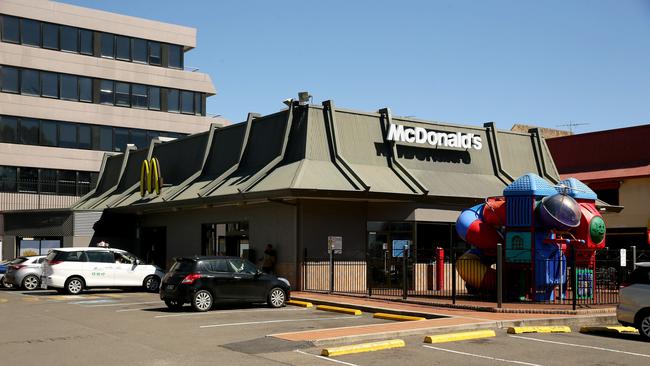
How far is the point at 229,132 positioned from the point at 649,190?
22423 mm

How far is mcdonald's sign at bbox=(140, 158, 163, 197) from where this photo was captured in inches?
1384

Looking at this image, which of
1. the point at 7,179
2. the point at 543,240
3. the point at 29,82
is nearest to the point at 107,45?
the point at 29,82

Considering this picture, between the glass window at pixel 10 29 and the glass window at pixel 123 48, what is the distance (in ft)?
24.3

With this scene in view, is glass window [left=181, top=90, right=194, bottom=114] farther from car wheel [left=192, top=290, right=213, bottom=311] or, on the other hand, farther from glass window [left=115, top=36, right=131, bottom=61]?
car wheel [left=192, top=290, right=213, bottom=311]

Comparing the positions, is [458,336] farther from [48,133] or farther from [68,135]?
[68,135]

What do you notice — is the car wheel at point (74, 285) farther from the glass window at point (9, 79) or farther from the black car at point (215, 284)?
the glass window at point (9, 79)

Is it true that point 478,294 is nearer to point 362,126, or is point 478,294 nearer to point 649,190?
point 362,126

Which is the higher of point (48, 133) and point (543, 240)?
point (48, 133)

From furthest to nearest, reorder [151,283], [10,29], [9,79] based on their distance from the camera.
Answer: [10,29], [9,79], [151,283]

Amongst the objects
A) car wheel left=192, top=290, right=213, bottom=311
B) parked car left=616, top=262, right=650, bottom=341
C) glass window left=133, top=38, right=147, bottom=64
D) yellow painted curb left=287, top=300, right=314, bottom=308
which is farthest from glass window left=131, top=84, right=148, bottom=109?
parked car left=616, top=262, right=650, bottom=341

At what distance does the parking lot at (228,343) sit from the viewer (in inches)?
494

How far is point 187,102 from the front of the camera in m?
61.4

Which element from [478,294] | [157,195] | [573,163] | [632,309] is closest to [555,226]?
[478,294]

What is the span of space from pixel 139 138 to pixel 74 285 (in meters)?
32.4
